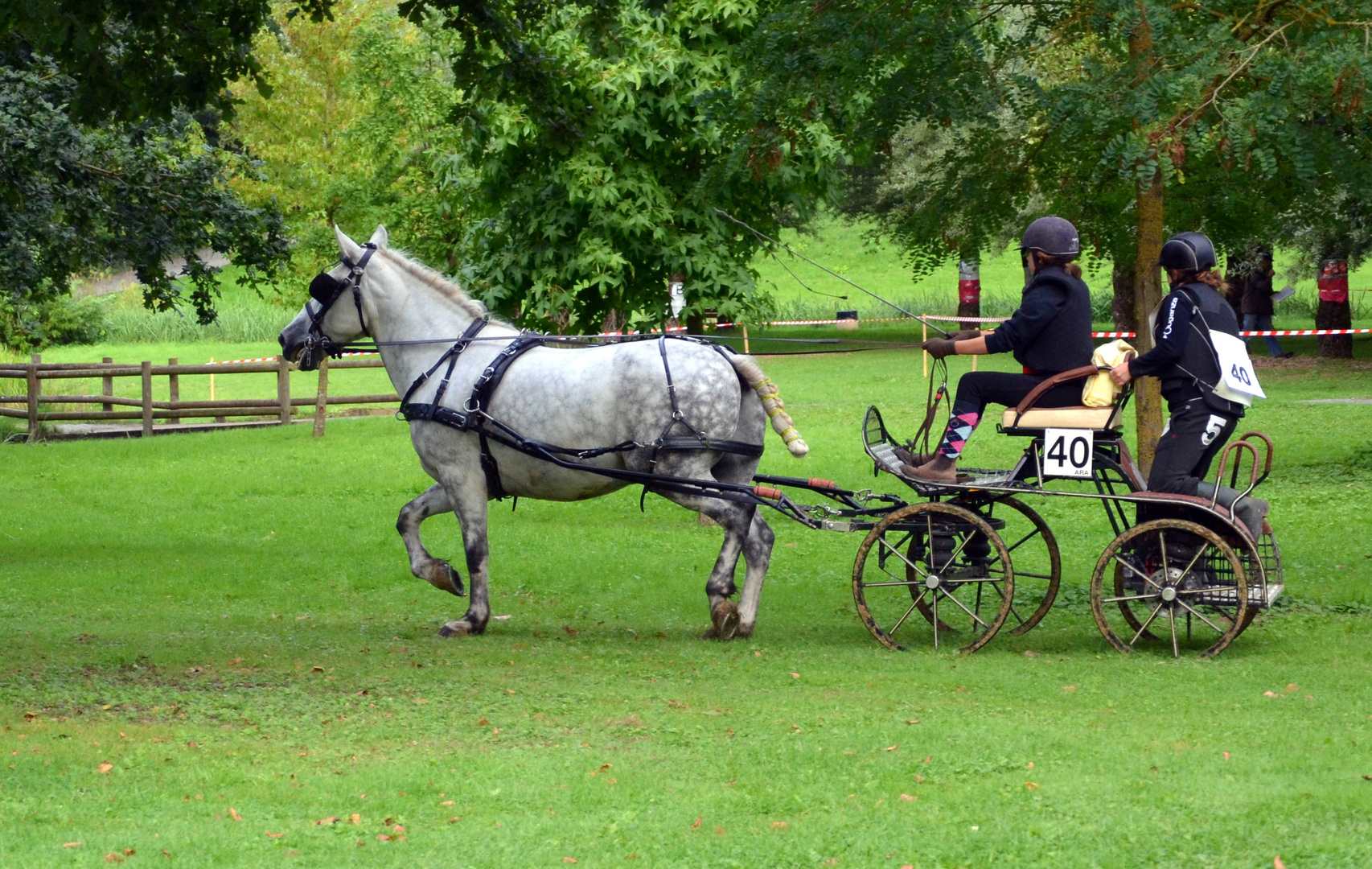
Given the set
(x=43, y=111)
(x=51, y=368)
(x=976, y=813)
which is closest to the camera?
(x=976, y=813)

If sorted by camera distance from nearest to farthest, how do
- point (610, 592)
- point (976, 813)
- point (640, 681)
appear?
point (976, 813), point (640, 681), point (610, 592)

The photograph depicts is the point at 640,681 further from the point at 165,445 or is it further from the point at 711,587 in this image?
the point at 165,445

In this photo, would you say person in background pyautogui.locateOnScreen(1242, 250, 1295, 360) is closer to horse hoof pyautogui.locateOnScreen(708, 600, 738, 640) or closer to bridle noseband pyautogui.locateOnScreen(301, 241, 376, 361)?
horse hoof pyautogui.locateOnScreen(708, 600, 738, 640)

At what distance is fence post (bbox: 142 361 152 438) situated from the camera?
27.2 metres

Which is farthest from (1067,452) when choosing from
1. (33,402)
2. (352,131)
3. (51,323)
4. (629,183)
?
(51,323)

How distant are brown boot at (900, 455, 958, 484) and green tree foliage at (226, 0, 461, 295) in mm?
21619

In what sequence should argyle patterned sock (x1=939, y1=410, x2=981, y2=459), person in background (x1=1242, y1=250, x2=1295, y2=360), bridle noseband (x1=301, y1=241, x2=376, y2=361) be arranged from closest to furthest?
argyle patterned sock (x1=939, y1=410, x2=981, y2=459) < bridle noseband (x1=301, y1=241, x2=376, y2=361) < person in background (x1=1242, y1=250, x2=1295, y2=360)

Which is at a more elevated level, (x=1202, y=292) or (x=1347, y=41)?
(x=1347, y=41)

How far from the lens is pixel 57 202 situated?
49.8 ft

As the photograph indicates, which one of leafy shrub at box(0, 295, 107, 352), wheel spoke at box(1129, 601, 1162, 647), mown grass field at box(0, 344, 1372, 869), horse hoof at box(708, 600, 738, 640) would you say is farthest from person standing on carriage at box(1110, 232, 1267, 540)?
leafy shrub at box(0, 295, 107, 352)

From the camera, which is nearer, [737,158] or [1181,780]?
[1181,780]

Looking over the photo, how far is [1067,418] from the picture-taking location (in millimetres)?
8820

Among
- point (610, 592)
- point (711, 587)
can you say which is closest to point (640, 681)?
point (711, 587)

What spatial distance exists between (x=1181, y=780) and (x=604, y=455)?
4.57m
